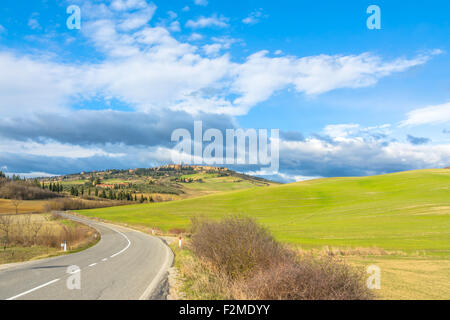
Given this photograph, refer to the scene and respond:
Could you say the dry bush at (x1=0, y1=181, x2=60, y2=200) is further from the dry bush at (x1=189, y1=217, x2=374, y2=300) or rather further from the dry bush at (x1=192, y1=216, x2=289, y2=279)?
the dry bush at (x1=189, y1=217, x2=374, y2=300)

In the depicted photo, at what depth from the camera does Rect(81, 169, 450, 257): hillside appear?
33.1 metres

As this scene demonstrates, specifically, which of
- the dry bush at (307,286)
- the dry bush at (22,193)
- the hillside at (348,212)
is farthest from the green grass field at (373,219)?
the dry bush at (22,193)

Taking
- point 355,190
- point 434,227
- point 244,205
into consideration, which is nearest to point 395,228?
point 434,227

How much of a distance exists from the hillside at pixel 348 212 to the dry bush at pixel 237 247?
120 cm

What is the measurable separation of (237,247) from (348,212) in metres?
54.4

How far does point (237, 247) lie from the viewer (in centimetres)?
1211

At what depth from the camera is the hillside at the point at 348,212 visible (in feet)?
109

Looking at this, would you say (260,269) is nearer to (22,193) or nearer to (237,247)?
(237,247)

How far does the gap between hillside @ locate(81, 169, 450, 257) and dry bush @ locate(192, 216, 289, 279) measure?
3.94 feet

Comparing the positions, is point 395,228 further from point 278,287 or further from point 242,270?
point 278,287

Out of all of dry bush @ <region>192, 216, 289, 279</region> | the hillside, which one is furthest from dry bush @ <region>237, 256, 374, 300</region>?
the hillside

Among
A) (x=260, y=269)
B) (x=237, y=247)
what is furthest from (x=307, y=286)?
(x=237, y=247)

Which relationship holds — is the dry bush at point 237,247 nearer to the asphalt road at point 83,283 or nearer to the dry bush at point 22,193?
the asphalt road at point 83,283
